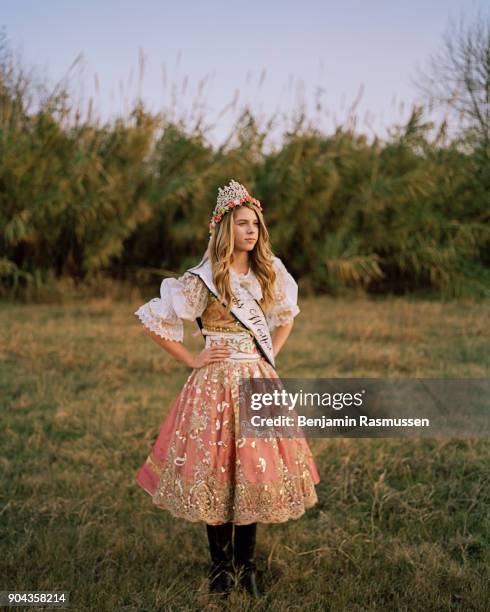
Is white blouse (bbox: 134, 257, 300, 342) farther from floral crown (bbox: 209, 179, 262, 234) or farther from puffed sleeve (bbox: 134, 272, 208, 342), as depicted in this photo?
floral crown (bbox: 209, 179, 262, 234)

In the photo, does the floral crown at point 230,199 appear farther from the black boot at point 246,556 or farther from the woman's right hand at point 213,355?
the black boot at point 246,556

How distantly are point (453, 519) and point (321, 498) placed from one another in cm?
64

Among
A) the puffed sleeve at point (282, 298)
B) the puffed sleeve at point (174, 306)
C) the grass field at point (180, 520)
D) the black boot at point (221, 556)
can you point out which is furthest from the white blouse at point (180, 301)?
the grass field at point (180, 520)

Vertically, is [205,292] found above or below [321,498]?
above

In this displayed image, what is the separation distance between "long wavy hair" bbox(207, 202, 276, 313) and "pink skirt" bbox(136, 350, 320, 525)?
0.26 meters

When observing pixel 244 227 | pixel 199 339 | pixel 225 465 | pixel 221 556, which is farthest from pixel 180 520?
pixel 199 339

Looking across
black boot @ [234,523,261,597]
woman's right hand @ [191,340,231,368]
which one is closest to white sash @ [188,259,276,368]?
woman's right hand @ [191,340,231,368]

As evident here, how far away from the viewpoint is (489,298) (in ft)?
31.5

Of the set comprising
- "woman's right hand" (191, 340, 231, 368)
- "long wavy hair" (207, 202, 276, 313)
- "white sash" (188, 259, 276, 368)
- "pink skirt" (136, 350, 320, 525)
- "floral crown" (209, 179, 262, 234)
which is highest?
"floral crown" (209, 179, 262, 234)

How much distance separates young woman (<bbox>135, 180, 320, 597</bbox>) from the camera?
224cm

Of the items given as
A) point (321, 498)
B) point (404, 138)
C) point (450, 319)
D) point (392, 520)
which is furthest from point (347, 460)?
point (404, 138)

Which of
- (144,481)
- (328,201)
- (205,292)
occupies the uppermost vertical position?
(328,201)

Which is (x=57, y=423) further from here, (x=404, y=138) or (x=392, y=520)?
(x=404, y=138)

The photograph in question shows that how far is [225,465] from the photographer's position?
89.3 inches
